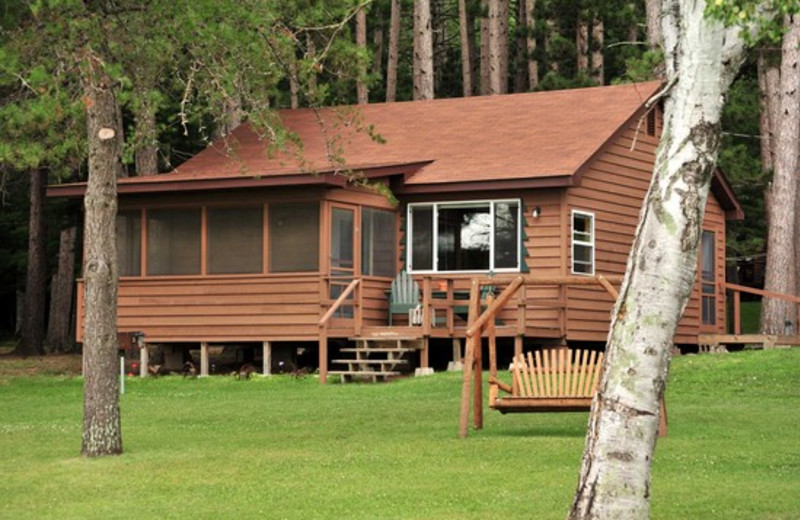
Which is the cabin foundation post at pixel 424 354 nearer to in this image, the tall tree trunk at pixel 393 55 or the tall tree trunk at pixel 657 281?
the tall tree trunk at pixel 657 281

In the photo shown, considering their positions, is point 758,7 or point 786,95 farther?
point 786,95

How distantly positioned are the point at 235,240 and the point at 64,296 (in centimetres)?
1488

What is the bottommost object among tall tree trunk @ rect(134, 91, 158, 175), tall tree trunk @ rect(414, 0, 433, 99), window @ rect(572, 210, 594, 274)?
window @ rect(572, 210, 594, 274)

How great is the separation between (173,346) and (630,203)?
8.73m

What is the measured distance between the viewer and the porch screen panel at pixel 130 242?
27438 mm

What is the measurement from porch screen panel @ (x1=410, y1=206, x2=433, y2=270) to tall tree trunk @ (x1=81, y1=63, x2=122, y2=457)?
1309cm

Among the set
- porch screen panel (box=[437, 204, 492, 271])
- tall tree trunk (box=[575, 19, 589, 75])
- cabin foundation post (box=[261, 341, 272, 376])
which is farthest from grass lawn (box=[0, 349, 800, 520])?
tall tree trunk (box=[575, 19, 589, 75])

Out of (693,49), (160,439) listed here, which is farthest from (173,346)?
(693,49)

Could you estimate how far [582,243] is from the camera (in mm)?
26719

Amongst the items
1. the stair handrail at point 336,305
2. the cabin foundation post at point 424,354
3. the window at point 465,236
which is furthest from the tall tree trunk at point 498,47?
the cabin foundation post at point 424,354

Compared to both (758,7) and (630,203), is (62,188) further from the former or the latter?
(758,7)

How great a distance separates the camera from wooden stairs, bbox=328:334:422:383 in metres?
24.5

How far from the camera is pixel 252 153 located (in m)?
29.6

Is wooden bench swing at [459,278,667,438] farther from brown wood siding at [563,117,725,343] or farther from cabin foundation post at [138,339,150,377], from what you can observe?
cabin foundation post at [138,339,150,377]
